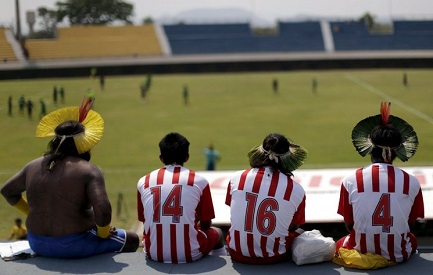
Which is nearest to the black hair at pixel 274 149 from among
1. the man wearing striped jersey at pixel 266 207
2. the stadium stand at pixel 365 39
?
the man wearing striped jersey at pixel 266 207

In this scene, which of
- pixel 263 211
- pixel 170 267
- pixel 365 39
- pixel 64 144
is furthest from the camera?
pixel 365 39

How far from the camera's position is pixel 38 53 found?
17172 mm

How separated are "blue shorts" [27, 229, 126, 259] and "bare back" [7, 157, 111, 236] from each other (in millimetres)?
38

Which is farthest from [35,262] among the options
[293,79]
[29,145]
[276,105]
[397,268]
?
[293,79]

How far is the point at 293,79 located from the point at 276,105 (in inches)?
375

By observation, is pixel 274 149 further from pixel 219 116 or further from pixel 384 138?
pixel 219 116

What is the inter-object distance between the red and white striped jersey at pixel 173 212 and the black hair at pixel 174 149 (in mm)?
88

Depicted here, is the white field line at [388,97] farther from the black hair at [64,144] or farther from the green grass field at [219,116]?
the black hair at [64,144]

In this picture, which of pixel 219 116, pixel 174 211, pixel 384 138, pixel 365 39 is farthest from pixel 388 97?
pixel 174 211

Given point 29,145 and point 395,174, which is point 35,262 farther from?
point 29,145

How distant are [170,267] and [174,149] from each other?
0.72m

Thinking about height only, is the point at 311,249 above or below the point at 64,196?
below

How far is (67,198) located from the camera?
396 centimetres

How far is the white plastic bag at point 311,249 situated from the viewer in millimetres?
3848
